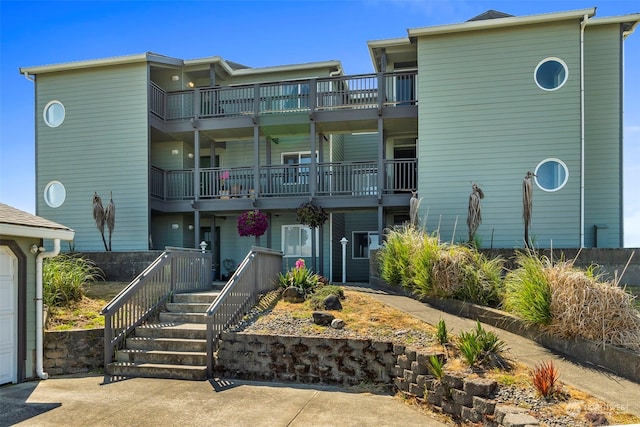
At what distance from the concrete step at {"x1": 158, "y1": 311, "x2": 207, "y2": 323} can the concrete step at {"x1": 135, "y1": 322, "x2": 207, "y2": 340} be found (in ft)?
1.11

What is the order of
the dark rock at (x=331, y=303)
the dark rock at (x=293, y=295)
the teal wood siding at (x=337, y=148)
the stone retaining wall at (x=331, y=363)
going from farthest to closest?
1. the teal wood siding at (x=337, y=148)
2. the dark rock at (x=293, y=295)
3. the dark rock at (x=331, y=303)
4. the stone retaining wall at (x=331, y=363)

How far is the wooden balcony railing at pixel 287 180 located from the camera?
15.0 m

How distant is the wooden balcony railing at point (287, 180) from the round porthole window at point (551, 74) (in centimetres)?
435

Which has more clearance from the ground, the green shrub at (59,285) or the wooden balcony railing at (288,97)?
the wooden balcony railing at (288,97)

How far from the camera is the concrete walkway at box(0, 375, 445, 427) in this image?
18.2ft

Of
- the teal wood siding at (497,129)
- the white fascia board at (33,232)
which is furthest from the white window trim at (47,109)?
the teal wood siding at (497,129)

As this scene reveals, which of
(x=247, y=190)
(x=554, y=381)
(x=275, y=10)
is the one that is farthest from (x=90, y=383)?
(x=247, y=190)

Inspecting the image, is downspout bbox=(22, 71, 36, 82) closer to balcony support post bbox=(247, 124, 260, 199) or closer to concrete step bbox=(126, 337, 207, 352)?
balcony support post bbox=(247, 124, 260, 199)

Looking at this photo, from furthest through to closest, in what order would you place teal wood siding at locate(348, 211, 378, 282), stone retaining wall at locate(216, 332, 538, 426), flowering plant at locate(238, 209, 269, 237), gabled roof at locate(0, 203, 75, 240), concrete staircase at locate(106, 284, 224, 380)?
teal wood siding at locate(348, 211, 378, 282), flowering plant at locate(238, 209, 269, 237), concrete staircase at locate(106, 284, 224, 380), gabled roof at locate(0, 203, 75, 240), stone retaining wall at locate(216, 332, 538, 426)

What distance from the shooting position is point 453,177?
14055 millimetres

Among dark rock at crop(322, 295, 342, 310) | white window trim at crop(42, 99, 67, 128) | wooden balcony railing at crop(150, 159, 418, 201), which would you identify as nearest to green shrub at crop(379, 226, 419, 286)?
dark rock at crop(322, 295, 342, 310)

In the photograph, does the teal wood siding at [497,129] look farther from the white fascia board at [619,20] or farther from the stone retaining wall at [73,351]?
the stone retaining wall at [73,351]

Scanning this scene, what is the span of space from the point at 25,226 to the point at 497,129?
12.4 metres

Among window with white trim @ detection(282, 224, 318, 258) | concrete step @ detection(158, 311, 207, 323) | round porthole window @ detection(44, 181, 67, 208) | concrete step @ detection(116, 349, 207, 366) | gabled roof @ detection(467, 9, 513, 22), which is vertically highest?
gabled roof @ detection(467, 9, 513, 22)
